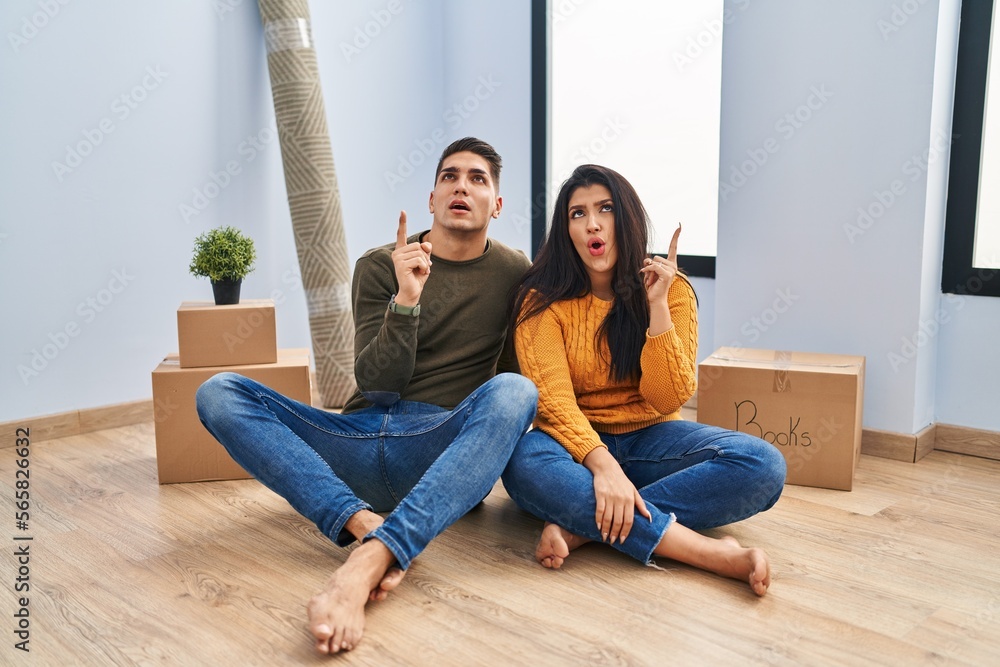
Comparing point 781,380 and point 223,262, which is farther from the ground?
point 223,262

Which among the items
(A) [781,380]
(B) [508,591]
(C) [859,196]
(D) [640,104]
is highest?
(D) [640,104]

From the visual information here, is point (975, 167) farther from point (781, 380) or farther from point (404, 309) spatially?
point (404, 309)

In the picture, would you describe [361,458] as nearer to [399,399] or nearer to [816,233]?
[399,399]

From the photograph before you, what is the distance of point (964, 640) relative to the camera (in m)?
1.37

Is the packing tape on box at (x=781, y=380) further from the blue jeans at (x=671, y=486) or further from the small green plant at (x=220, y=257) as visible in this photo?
the small green plant at (x=220, y=257)

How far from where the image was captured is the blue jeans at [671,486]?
1644 millimetres

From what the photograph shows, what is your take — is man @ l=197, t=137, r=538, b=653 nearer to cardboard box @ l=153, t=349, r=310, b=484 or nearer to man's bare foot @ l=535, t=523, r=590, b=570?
man's bare foot @ l=535, t=523, r=590, b=570

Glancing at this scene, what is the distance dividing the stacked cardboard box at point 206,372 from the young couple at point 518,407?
51cm

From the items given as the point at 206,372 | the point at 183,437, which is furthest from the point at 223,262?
the point at 183,437

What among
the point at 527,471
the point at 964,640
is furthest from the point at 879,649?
the point at 527,471

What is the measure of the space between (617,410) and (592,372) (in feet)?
0.39

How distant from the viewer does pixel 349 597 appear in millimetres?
1386

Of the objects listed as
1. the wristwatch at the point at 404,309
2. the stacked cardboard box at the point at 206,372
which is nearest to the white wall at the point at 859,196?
the wristwatch at the point at 404,309

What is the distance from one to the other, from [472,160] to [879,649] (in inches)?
48.9
